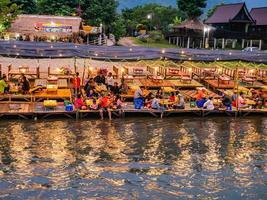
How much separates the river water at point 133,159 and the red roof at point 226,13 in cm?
4970

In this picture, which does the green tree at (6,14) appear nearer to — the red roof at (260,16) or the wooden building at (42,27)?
the wooden building at (42,27)

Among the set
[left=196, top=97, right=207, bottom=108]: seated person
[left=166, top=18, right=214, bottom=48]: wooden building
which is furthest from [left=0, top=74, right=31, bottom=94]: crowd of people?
[left=166, top=18, right=214, bottom=48]: wooden building

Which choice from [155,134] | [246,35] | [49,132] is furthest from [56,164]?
[246,35]

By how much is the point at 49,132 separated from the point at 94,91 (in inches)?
289

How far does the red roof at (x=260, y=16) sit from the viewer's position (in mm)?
75037

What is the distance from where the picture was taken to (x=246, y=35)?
69.8 metres

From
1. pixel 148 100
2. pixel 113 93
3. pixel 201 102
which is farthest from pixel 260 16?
pixel 113 93

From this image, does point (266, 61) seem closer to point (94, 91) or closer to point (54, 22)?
point (94, 91)

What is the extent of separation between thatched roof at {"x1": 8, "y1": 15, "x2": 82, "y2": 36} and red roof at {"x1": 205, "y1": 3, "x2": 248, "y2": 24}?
28.7 metres

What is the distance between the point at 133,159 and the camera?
68.6 ft

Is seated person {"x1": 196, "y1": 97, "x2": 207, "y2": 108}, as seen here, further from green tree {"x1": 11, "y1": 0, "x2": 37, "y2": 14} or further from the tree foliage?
the tree foliage

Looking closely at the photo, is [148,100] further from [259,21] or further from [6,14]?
[259,21]

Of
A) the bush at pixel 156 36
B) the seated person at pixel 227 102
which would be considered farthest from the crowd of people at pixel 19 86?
the bush at pixel 156 36

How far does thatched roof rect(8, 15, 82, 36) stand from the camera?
59500mm
